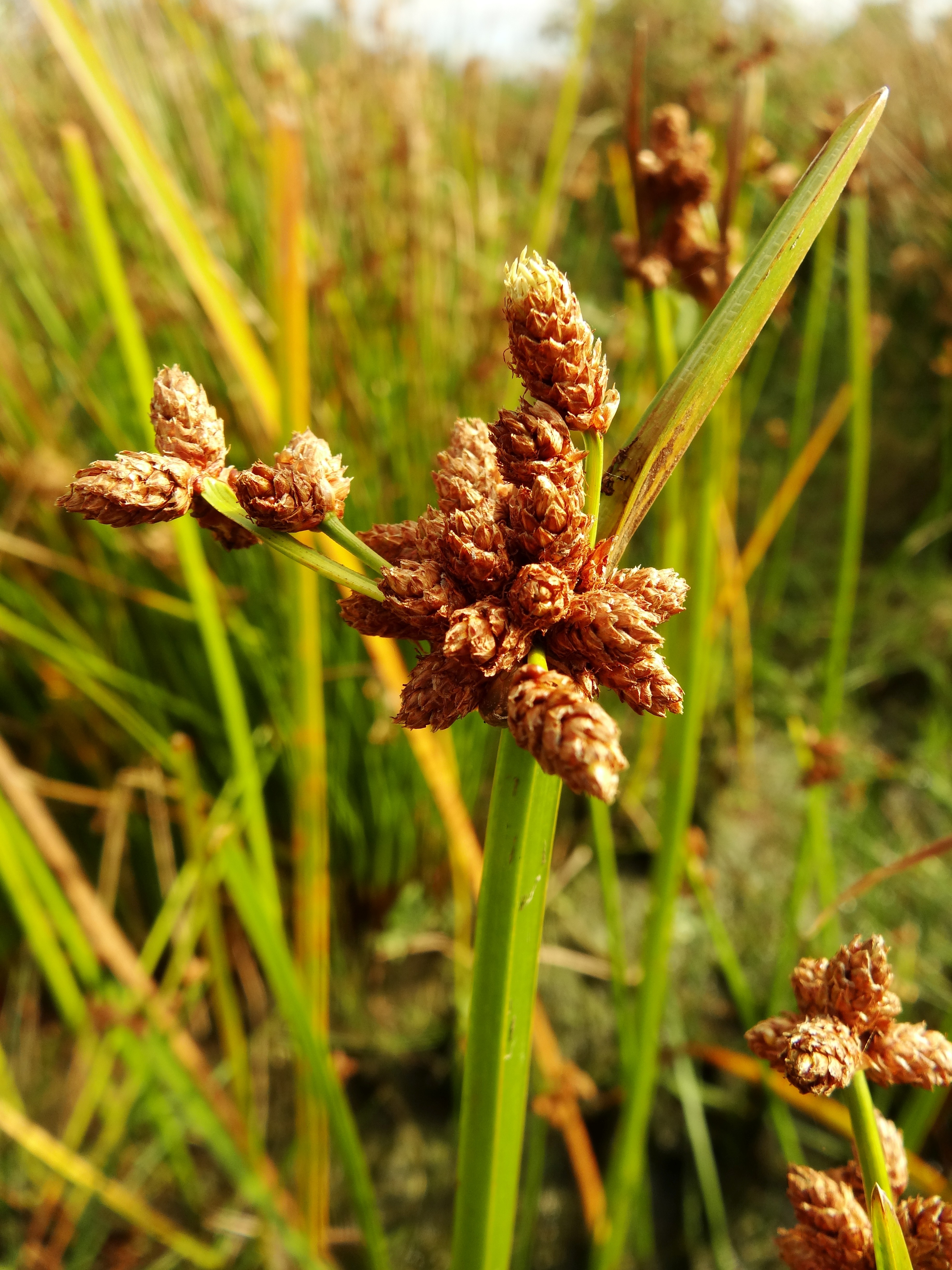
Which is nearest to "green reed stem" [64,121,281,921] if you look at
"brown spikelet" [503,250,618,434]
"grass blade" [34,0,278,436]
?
"grass blade" [34,0,278,436]

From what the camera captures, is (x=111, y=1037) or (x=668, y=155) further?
(x=111, y=1037)

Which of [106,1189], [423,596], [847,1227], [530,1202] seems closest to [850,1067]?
[847,1227]

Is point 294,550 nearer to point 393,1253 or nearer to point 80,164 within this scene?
point 80,164

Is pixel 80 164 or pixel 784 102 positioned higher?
pixel 784 102

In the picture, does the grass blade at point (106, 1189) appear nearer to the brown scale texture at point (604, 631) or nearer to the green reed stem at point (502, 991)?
the green reed stem at point (502, 991)

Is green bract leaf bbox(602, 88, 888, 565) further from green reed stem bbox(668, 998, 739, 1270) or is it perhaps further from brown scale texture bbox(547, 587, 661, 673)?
green reed stem bbox(668, 998, 739, 1270)

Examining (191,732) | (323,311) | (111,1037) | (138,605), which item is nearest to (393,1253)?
(111,1037)
